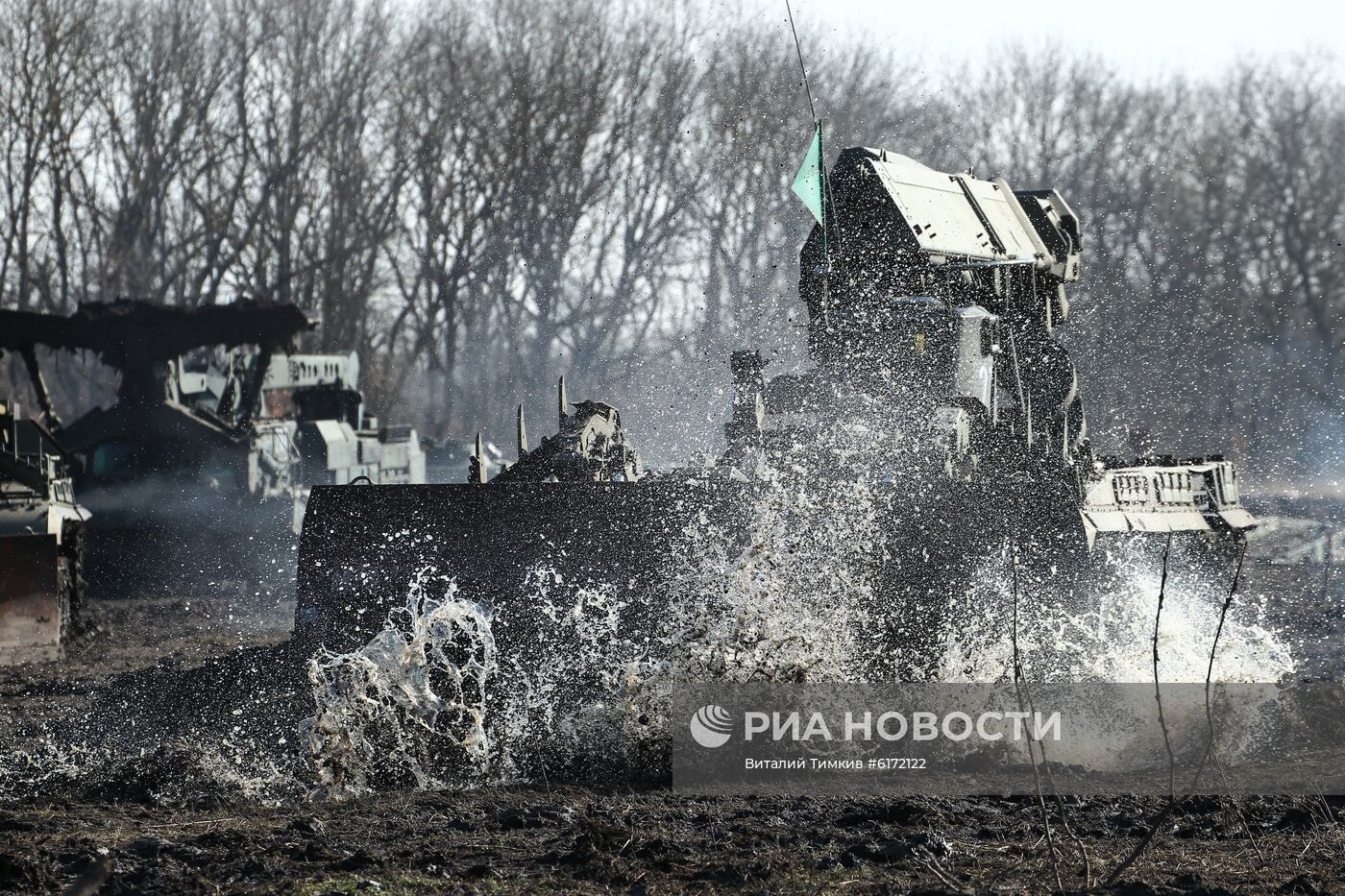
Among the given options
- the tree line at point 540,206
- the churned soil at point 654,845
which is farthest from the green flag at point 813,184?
the tree line at point 540,206

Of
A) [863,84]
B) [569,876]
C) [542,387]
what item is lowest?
[569,876]

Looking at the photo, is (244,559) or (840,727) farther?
(244,559)

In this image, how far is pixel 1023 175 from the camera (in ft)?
149

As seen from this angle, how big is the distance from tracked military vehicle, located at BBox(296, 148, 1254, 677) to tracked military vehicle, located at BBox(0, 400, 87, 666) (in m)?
3.34

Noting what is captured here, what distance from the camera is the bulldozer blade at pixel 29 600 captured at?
511 inches

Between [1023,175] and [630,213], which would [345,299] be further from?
[1023,175]

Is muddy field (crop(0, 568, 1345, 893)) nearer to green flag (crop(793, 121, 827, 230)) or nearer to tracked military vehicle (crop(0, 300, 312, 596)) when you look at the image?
green flag (crop(793, 121, 827, 230))

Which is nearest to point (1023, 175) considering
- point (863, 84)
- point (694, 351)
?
point (863, 84)

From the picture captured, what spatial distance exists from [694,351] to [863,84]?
8237 mm

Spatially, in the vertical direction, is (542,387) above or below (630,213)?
below

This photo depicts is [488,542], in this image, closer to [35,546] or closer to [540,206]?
Result: [35,546]

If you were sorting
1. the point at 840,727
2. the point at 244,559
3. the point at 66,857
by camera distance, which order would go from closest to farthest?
the point at 66,857, the point at 840,727, the point at 244,559

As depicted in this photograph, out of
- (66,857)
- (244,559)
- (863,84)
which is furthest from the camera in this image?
(863,84)

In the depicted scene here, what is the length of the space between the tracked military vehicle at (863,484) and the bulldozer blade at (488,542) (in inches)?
0.5
